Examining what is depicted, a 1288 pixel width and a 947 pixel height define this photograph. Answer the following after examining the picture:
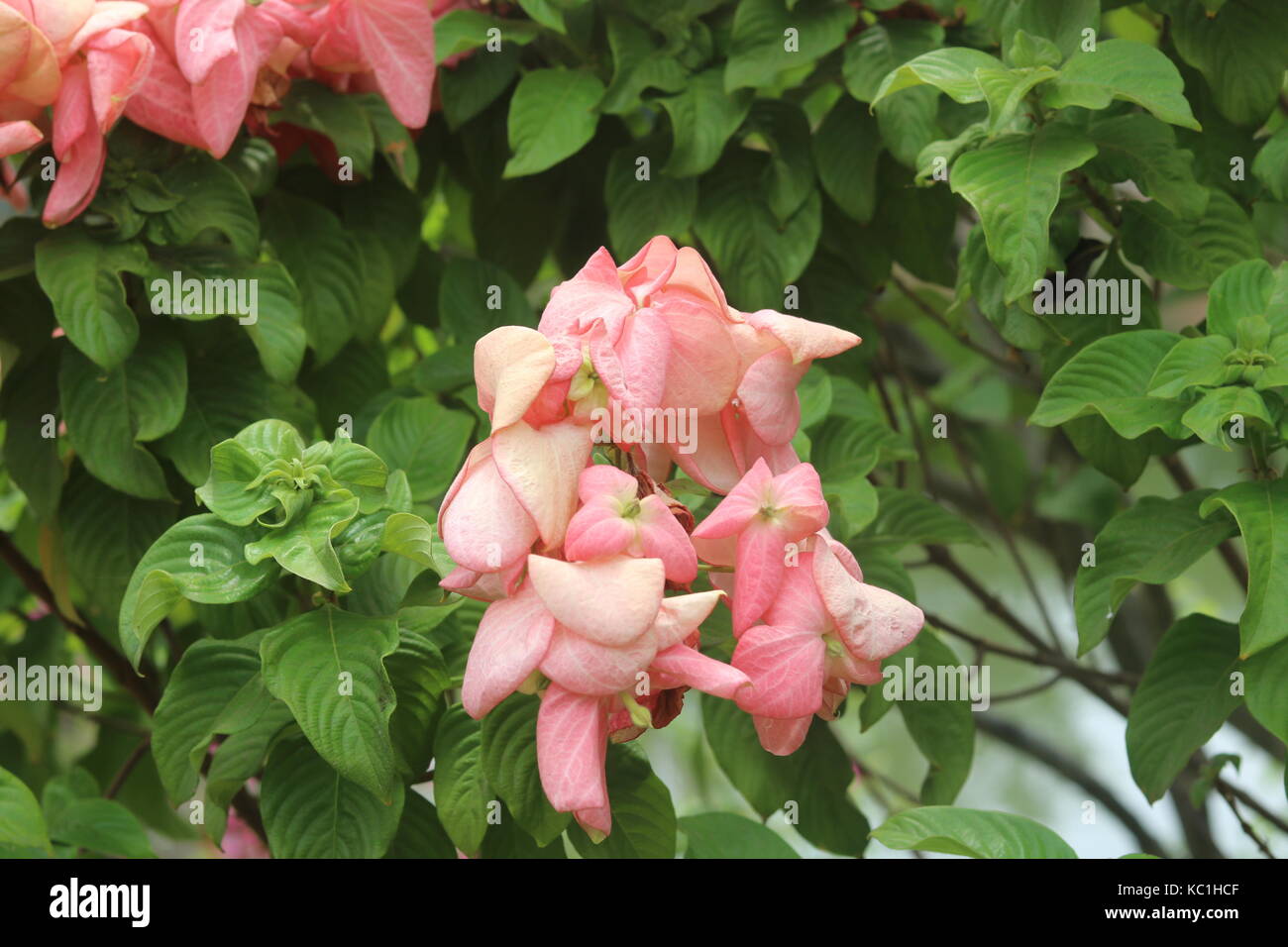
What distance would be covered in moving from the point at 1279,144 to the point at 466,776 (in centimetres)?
55

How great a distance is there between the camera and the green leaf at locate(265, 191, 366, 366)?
31.6 inches

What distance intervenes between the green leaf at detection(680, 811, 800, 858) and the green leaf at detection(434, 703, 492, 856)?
16 centimetres

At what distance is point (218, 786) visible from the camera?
0.59 m

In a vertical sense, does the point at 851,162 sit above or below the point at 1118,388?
above

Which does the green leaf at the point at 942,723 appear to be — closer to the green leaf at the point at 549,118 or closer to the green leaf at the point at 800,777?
the green leaf at the point at 800,777

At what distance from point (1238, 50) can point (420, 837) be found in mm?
635

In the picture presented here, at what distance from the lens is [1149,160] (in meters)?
0.68

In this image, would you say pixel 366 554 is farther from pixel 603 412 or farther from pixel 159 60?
pixel 159 60

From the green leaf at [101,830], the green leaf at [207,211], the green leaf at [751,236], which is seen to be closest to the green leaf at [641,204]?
the green leaf at [751,236]

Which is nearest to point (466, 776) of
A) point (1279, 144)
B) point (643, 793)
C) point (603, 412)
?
point (643, 793)

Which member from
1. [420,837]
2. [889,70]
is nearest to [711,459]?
[420,837]

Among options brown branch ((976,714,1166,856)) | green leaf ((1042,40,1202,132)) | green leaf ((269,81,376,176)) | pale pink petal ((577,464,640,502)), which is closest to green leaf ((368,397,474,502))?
green leaf ((269,81,376,176))

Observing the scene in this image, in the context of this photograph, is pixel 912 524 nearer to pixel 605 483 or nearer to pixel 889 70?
pixel 889 70
